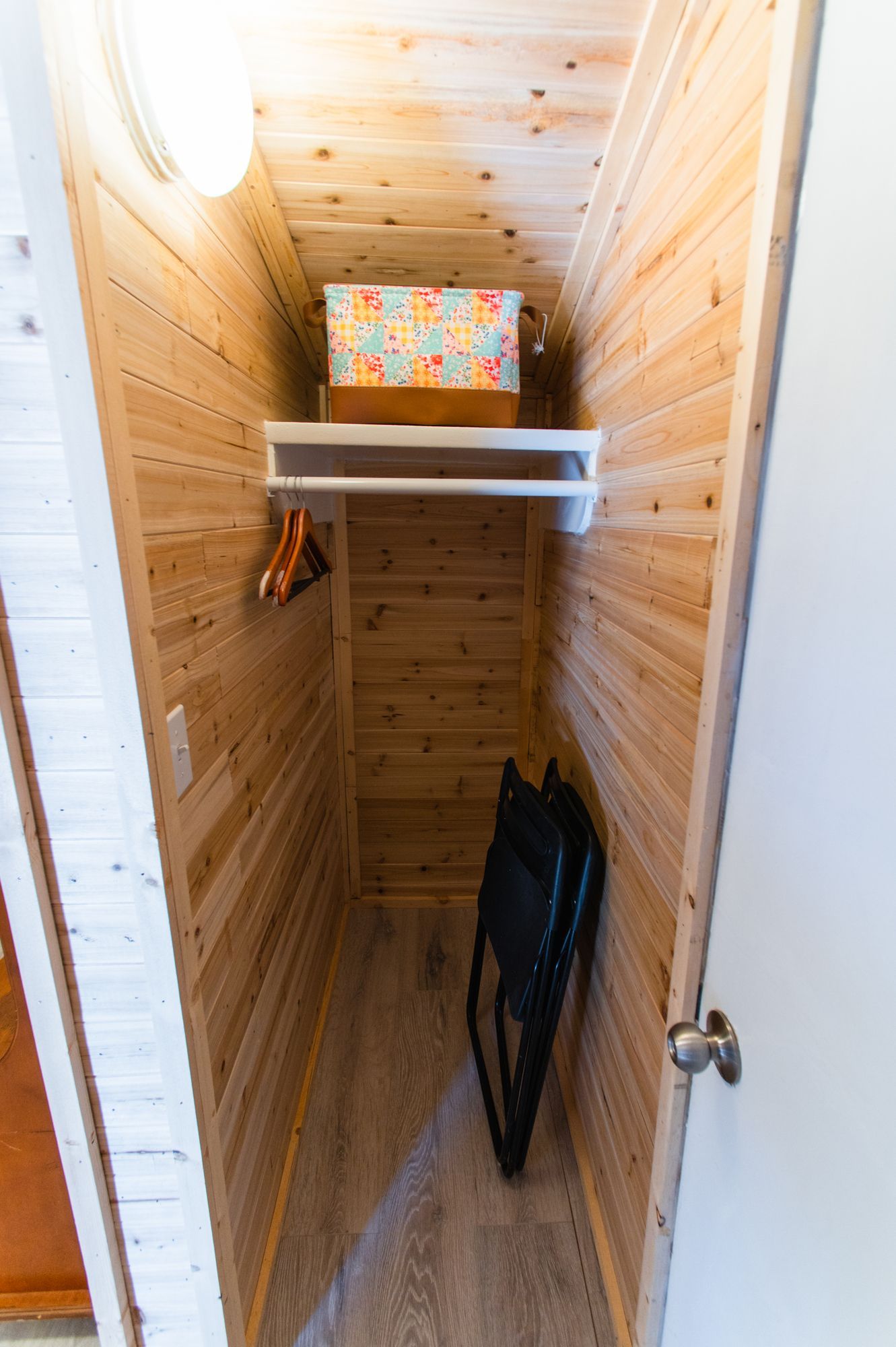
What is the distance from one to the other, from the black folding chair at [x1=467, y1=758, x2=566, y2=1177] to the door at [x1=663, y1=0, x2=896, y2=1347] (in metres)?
0.59

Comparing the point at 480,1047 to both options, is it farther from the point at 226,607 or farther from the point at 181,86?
the point at 181,86

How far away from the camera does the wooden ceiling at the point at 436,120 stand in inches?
36.0

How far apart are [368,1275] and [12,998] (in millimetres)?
1005

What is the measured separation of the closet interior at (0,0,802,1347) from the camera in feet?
2.38

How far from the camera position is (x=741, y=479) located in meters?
0.65

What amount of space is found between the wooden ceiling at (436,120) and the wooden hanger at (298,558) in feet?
2.20

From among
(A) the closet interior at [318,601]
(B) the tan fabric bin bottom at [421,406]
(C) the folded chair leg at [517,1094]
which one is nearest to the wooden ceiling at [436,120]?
(A) the closet interior at [318,601]

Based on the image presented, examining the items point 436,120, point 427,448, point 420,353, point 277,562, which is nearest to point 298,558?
point 277,562

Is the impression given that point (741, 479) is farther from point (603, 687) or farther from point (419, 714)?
point (419, 714)

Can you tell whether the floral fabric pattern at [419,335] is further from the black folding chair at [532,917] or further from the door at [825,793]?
the black folding chair at [532,917]

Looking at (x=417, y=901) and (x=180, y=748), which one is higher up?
(x=180, y=748)

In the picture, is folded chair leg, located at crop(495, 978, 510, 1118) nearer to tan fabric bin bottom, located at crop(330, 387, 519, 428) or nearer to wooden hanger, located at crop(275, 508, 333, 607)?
wooden hanger, located at crop(275, 508, 333, 607)

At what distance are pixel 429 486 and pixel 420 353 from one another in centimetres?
29

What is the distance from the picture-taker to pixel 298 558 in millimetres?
1258
